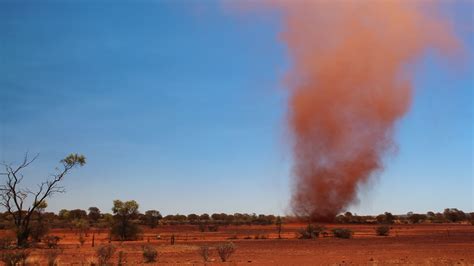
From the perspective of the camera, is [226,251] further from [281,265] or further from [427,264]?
[427,264]

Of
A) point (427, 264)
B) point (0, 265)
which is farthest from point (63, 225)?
point (427, 264)

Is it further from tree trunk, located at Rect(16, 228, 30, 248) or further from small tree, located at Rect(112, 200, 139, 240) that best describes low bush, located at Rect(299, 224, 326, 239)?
tree trunk, located at Rect(16, 228, 30, 248)

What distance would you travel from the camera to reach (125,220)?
5384 cm

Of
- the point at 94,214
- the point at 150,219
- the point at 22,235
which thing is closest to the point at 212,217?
the point at 94,214

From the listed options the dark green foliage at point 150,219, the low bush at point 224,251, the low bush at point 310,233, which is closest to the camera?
the low bush at point 224,251

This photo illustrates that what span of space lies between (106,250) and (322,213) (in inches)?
2467

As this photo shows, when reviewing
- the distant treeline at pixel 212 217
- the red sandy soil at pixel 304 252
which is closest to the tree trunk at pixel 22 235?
the red sandy soil at pixel 304 252

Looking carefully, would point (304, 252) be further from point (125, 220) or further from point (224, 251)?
point (125, 220)

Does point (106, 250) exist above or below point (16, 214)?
below

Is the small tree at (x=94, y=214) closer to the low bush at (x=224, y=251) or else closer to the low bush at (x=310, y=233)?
the low bush at (x=310, y=233)

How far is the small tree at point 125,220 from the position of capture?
52.2m

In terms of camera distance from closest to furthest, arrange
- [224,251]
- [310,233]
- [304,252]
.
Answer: [224,251] < [304,252] < [310,233]

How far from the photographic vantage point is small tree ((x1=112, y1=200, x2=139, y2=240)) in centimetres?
5219

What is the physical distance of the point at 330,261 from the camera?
24.3m
